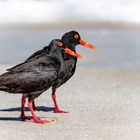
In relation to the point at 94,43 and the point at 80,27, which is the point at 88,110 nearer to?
the point at 94,43

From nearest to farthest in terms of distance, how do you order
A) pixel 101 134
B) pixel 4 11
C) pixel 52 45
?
pixel 101 134 < pixel 52 45 < pixel 4 11

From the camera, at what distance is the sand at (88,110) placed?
39.0 feet

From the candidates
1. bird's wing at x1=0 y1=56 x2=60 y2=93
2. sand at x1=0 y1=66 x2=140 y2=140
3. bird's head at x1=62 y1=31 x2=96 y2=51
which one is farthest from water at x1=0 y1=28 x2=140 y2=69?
bird's wing at x1=0 y1=56 x2=60 y2=93

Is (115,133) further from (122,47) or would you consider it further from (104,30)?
(104,30)

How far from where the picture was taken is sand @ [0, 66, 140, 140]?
11898mm

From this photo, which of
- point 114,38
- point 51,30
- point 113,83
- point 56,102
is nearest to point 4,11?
point 51,30

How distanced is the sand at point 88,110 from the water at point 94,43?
1451 millimetres

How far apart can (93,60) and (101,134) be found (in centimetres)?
939

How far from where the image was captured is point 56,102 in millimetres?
14961

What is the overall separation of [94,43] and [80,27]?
4.45 metres

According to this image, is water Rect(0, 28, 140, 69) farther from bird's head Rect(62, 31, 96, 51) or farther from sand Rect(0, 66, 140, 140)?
bird's head Rect(62, 31, 96, 51)

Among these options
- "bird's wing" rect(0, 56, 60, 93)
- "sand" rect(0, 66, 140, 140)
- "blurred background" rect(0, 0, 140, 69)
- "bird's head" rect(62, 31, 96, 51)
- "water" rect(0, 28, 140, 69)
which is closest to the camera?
"sand" rect(0, 66, 140, 140)

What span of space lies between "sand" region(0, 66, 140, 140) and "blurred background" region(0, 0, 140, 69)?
6.73ft

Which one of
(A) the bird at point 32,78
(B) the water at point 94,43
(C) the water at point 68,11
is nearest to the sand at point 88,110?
(A) the bird at point 32,78
